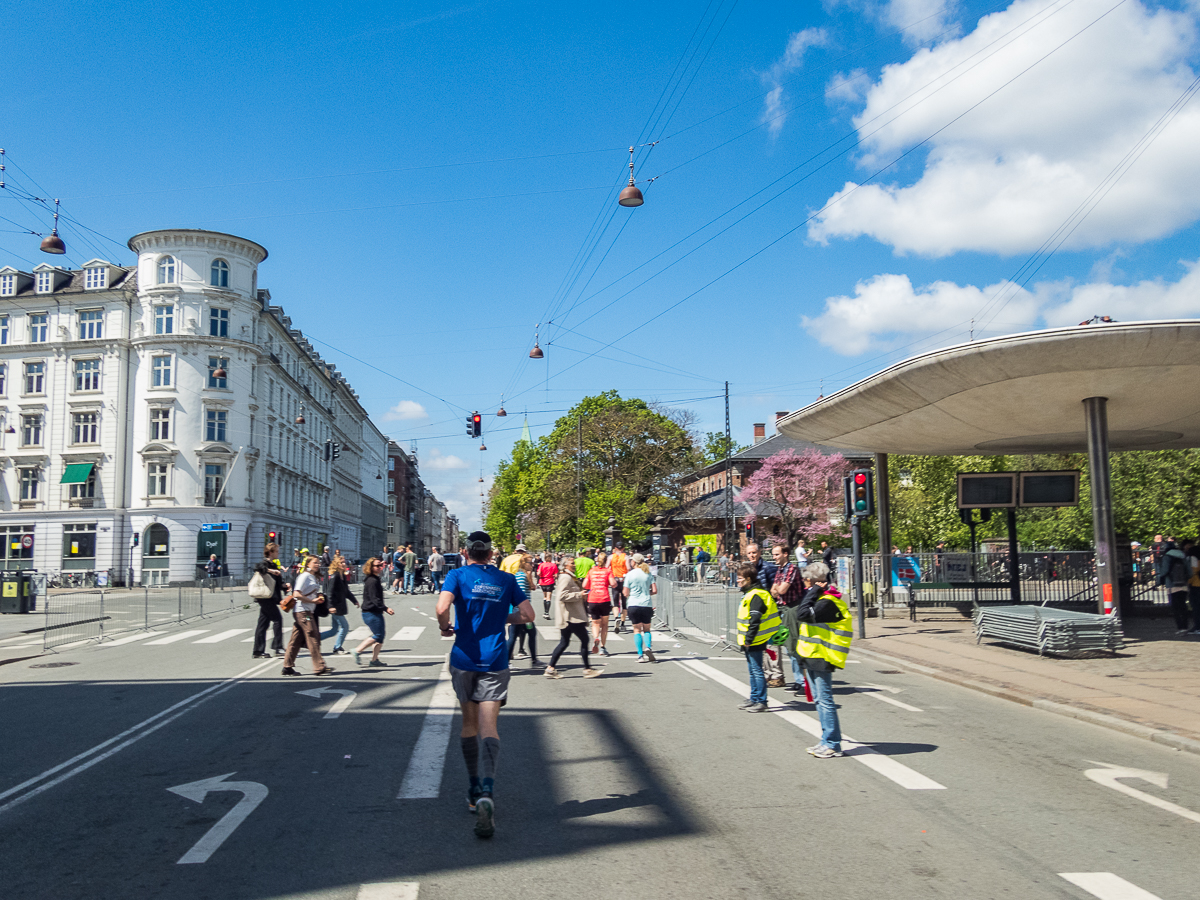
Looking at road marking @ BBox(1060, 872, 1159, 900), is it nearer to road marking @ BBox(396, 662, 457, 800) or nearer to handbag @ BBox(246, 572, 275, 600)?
road marking @ BBox(396, 662, 457, 800)

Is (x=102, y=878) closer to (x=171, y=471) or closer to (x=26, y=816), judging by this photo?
(x=26, y=816)

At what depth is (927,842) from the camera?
18.2 feet

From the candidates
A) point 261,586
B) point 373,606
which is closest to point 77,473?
point 261,586

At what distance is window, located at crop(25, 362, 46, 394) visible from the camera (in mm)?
54438

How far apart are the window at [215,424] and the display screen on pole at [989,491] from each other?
4346cm

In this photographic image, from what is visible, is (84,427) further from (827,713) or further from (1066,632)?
(827,713)

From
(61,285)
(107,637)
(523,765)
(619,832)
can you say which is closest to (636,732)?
(523,765)

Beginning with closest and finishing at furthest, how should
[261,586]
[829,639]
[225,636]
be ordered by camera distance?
[829,639] < [261,586] < [225,636]

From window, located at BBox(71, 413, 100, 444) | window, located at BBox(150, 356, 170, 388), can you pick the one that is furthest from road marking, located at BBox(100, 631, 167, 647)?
window, located at BBox(71, 413, 100, 444)

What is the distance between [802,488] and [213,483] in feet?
117

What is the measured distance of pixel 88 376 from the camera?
177ft

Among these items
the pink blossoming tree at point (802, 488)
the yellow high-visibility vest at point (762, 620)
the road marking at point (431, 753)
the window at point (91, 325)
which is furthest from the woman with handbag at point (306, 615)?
the window at point (91, 325)

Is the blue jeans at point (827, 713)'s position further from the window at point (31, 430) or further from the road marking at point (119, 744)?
the window at point (31, 430)

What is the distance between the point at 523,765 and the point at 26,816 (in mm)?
3544
